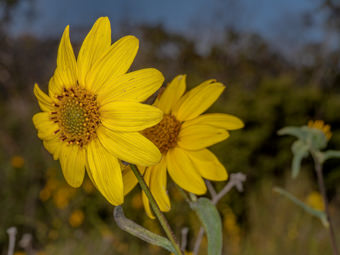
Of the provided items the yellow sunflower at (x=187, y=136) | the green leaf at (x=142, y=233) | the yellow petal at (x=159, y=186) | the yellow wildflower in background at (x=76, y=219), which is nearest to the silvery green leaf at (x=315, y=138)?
the yellow sunflower at (x=187, y=136)

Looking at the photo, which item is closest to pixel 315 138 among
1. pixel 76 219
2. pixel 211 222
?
pixel 211 222

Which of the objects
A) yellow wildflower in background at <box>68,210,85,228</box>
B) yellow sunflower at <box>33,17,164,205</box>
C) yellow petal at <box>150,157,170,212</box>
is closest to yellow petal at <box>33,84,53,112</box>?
yellow sunflower at <box>33,17,164,205</box>

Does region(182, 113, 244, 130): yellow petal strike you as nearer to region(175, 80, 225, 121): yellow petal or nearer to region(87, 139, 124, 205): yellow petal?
region(175, 80, 225, 121): yellow petal

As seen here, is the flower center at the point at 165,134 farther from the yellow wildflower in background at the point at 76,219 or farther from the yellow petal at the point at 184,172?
the yellow wildflower in background at the point at 76,219

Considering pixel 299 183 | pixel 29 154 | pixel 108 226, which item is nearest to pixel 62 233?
pixel 108 226

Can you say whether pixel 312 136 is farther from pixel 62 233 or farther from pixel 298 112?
pixel 298 112
